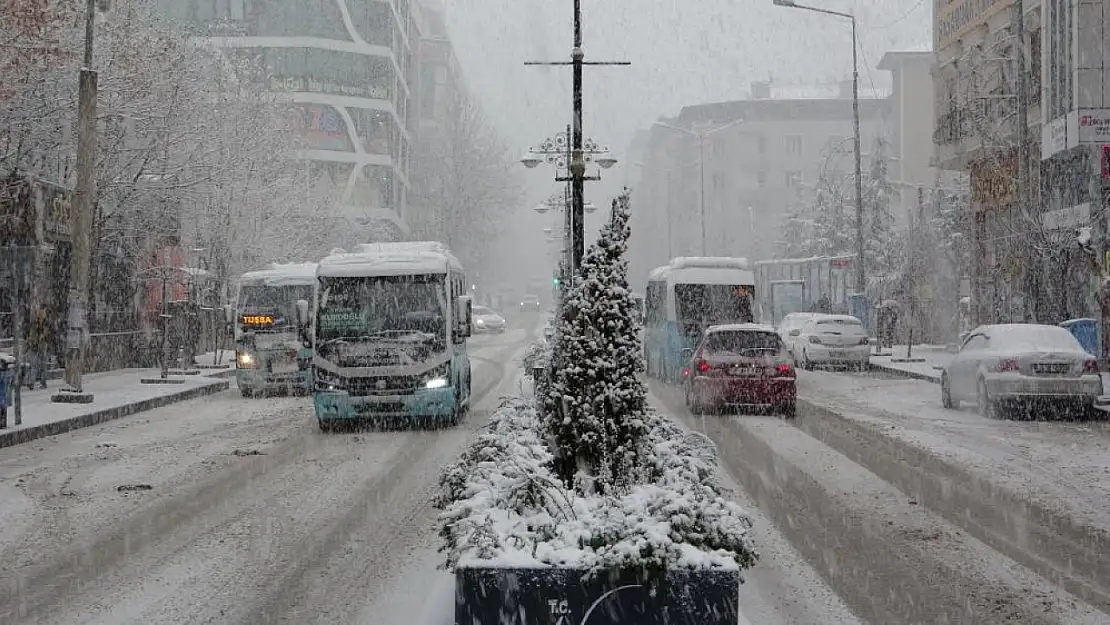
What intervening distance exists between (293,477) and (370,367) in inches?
186

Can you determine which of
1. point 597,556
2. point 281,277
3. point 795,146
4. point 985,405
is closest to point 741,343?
point 985,405

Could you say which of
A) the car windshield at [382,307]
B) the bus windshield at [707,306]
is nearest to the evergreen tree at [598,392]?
the car windshield at [382,307]

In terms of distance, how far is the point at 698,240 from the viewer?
387 ft

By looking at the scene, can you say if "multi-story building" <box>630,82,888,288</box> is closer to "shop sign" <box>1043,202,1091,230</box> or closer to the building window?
the building window

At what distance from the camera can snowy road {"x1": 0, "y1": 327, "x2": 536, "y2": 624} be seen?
768cm

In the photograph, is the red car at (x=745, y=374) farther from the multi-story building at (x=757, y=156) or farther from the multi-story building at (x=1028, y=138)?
the multi-story building at (x=757, y=156)

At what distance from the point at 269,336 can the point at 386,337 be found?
8403 millimetres

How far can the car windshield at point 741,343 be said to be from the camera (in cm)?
2081

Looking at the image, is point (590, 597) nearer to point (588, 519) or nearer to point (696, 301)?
point (588, 519)

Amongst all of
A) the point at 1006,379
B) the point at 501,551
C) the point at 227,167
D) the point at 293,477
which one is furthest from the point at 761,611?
the point at 227,167

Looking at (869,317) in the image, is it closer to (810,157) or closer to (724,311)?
(724,311)

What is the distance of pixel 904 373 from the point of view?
105ft

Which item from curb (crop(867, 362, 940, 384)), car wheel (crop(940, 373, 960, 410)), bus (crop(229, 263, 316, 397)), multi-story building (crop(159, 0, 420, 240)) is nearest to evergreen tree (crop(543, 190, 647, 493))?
car wheel (crop(940, 373, 960, 410))

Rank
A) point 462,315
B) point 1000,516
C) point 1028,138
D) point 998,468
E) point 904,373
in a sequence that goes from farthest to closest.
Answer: point 904,373 < point 1028,138 < point 462,315 < point 998,468 < point 1000,516
